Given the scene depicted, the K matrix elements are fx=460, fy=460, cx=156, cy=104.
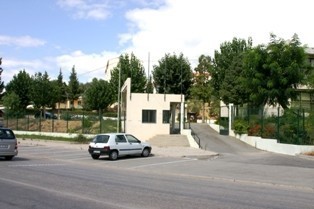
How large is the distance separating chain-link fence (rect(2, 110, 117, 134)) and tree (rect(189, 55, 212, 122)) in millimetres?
16415

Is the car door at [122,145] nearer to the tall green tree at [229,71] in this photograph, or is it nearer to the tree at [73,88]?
the tall green tree at [229,71]

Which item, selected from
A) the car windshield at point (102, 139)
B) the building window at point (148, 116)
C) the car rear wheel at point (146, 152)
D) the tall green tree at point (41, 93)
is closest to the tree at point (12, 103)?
the tall green tree at point (41, 93)

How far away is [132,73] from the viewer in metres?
63.3

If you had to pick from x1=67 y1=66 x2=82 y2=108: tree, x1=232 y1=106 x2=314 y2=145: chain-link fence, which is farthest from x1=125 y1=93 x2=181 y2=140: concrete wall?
x1=67 y1=66 x2=82 y2=108: tree

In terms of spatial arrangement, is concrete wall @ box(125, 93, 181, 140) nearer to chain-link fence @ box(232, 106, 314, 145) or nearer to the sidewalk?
the sidewalk

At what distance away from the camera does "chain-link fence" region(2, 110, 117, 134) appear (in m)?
44.2

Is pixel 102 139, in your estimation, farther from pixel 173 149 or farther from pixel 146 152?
pixel 173 149

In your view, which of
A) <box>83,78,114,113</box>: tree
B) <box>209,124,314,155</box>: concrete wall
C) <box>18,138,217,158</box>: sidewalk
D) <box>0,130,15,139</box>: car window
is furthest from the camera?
<box>83,78,114,113</box>: tree

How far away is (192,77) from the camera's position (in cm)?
6181

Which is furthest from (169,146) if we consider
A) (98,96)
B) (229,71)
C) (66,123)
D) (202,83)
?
(98,96)

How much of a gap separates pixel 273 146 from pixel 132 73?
34.0m

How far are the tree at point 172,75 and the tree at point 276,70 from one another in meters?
17.7

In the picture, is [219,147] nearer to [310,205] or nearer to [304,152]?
[304,152]

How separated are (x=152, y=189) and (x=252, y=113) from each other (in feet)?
81.7
